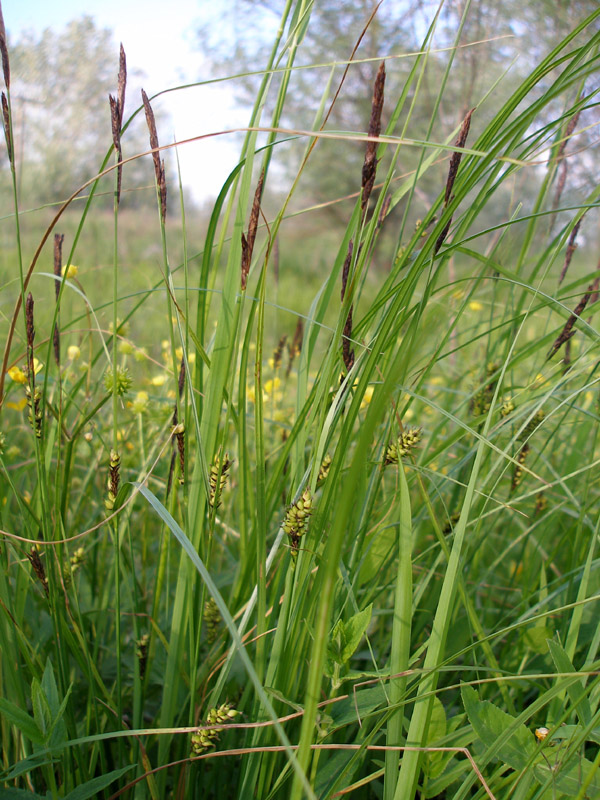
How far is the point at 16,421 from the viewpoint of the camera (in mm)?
1776

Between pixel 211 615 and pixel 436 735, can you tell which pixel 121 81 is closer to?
pixel 211 615

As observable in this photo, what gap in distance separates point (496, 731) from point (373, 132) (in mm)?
513

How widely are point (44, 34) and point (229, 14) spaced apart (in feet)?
6.38

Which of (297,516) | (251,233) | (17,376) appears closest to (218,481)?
(297,516)

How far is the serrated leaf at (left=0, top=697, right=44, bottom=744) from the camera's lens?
1.60 feet

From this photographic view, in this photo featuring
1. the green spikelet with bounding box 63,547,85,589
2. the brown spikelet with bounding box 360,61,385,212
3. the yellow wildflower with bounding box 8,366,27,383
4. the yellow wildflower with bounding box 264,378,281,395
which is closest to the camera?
the brown spikelet with bounding box 360,61,385,212

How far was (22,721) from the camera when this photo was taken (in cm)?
50

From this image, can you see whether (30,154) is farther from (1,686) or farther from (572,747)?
(572,747)

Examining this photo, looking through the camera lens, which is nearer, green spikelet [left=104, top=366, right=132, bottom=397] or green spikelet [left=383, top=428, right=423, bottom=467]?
green spikelet [left=383, top=428, right=423, bottom=467]

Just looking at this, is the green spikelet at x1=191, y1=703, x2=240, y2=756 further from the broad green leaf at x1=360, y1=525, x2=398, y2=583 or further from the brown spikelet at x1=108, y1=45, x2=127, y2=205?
the brown spikelet at x1=108, y1=45, x2=127, y2=205

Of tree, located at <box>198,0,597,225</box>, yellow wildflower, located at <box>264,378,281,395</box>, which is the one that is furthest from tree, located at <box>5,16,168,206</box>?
yellow wildflower, located at <box>264,378,281,395</box>

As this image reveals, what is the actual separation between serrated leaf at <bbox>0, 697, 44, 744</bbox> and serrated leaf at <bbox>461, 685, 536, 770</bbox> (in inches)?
15.2

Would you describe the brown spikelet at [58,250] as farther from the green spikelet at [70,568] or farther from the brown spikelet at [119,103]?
the green spikelet at [70,568]

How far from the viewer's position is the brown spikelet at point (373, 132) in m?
0.39
